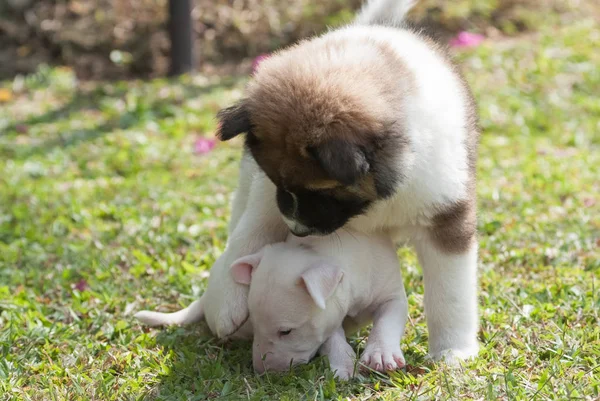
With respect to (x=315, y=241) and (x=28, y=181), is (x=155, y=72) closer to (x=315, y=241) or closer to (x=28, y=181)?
(x=28, y=181)

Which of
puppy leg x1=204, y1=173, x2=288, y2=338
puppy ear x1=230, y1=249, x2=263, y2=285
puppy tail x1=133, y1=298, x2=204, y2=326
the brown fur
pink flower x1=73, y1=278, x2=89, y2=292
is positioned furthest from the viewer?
pink flower x1=73, y1=278, x2=89, y2=292

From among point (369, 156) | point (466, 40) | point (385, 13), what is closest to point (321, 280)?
point (369, 156)

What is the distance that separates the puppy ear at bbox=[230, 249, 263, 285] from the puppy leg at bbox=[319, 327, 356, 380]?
1.75ft

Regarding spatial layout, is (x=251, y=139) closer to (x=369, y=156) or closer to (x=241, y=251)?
(x=369, y=156)

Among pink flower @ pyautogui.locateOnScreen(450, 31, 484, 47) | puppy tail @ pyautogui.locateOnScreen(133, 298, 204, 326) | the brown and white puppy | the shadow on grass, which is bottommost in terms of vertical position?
pink flower @ pyautogui.locateOnScreen(450, 31, 484, 47)

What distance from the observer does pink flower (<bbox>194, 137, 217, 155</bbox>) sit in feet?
28.5

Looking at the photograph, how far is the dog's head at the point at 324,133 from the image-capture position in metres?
3.55

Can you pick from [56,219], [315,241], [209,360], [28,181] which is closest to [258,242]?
[315,241]

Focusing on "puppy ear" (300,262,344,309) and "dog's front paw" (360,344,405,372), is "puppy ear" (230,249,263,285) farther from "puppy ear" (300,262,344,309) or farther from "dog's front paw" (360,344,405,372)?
"dog's front paw" (360,344,405,372)

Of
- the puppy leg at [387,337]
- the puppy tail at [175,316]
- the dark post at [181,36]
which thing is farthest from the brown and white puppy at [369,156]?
the dark post at [181,36]

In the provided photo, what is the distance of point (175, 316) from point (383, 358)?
4.76 ft

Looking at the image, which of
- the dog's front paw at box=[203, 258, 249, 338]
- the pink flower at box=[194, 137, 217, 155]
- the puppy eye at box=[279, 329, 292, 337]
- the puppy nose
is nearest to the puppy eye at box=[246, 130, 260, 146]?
the dog's front paw at box=[203, 258, 249, 338]

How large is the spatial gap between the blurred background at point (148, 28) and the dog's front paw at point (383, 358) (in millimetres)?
8434

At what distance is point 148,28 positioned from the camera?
12156 millimetres
